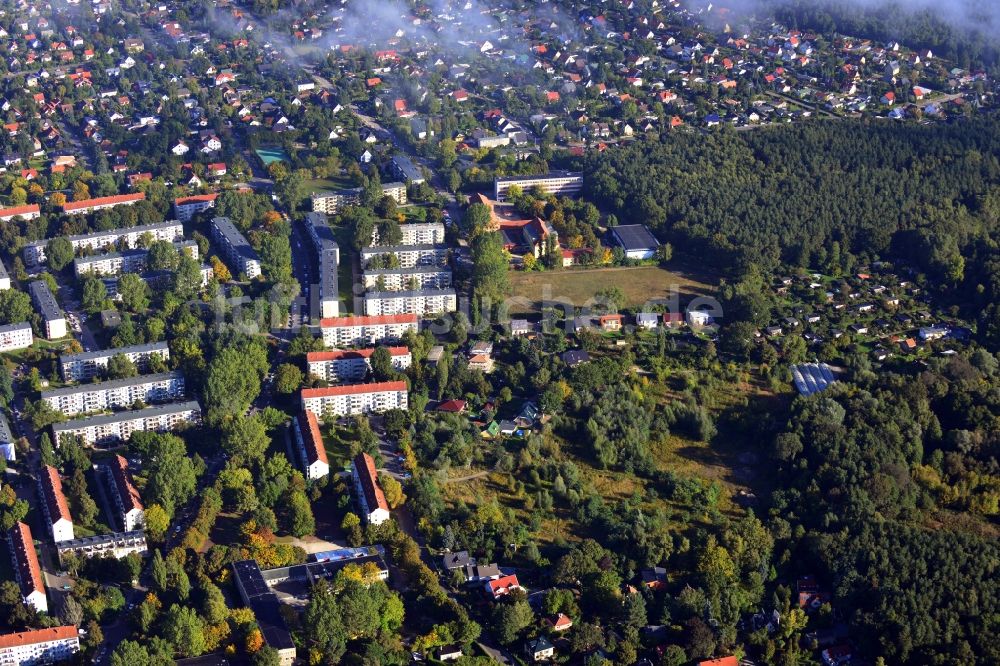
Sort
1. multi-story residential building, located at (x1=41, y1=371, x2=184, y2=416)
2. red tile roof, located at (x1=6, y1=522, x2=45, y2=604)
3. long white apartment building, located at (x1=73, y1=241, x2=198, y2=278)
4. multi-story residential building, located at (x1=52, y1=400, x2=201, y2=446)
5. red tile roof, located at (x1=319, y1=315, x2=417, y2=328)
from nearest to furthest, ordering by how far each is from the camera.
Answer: red tile roof, located at (x1=6, y1=522, x2=45, y2=604) → multi-story residential building, located at (x1=52, y1=400, x2=201, y2=446) → multi-story residential building, located at (x1=41, y1=371, x2=184, y2=416) → red tile roof, located at (x1=319, y1=315, x2=417, y2=328) → long white apartment building, located at (x1=73, y1=241, x2=198, y2=278)

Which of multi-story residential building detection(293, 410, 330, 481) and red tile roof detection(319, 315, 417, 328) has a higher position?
red tile roof detection(319, 315, 417, 328)

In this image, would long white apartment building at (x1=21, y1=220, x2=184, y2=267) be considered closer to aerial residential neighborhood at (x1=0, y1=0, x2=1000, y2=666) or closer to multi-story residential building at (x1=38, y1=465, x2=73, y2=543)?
aerial residential neighborhood at (x1=0, y1=0, x2=1000, y2=666)

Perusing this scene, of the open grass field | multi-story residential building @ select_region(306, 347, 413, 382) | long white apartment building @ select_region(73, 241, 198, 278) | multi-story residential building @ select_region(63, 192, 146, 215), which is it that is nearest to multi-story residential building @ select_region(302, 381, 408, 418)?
multi-story residential building @ select_region(306, 347, 413, 382)

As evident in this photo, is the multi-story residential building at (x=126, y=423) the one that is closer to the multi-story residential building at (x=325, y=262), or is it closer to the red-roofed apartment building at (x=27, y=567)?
the red-roofed apartment building at (x=27, y=567)

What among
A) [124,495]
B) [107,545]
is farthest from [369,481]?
[107,545]

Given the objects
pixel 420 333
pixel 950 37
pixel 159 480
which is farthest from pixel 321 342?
pixel 950 37

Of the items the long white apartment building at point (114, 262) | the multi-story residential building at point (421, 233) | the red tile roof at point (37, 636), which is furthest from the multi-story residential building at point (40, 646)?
the multi-story residential building at point (421, 233)

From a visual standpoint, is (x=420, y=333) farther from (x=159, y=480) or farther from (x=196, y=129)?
(x=196, y=129)
